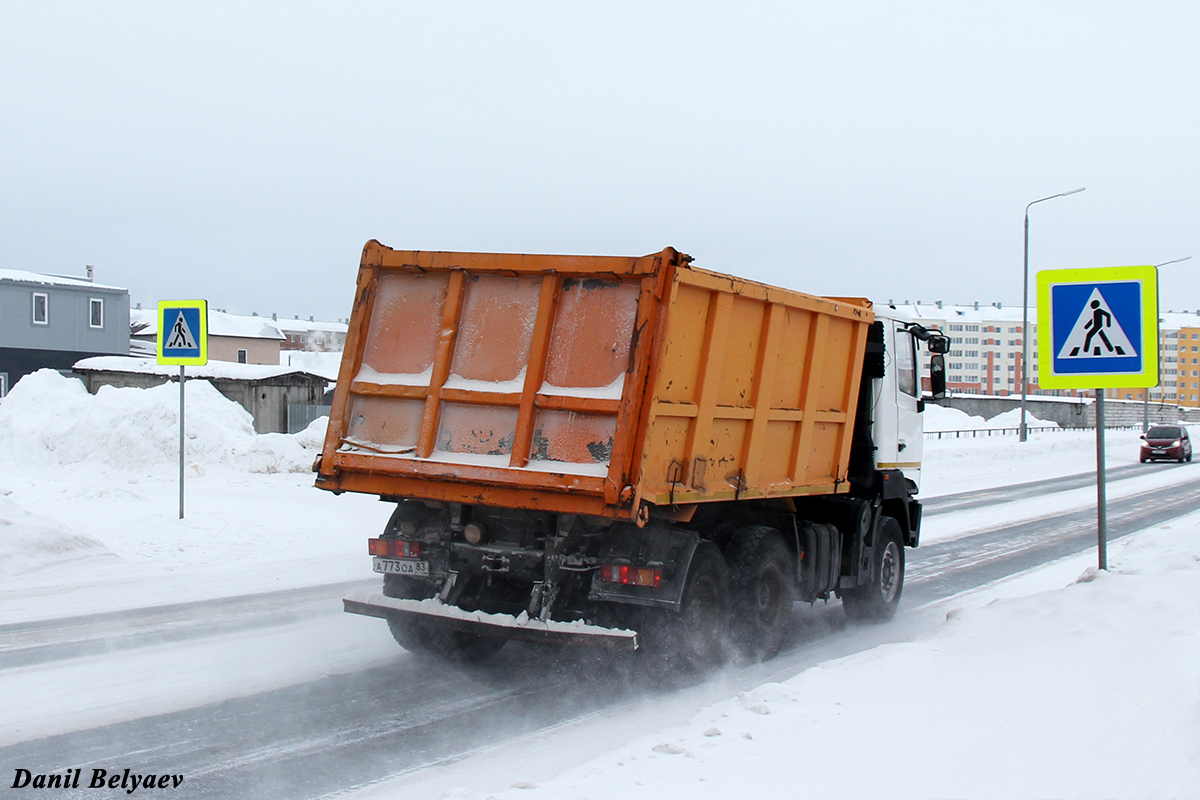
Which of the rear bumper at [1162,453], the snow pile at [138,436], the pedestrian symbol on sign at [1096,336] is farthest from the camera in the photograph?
the rear bumper at [1162,453]

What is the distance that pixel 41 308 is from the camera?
47.2m

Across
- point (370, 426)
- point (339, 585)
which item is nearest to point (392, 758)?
point (370, 426)

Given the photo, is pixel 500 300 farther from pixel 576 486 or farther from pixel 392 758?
pixel 392 758

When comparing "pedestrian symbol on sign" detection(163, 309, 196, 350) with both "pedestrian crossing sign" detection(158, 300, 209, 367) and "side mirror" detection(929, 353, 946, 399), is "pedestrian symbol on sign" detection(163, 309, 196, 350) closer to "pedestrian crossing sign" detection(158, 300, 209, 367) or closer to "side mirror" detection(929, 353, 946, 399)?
"pedestrian crossing sign" detection(158, 300, 209, 367)

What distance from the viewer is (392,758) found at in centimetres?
516

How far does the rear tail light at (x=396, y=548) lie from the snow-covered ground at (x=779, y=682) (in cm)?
83

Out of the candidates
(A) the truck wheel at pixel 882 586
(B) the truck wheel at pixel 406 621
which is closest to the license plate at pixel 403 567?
(B) the truck wheel at pixel 406 621

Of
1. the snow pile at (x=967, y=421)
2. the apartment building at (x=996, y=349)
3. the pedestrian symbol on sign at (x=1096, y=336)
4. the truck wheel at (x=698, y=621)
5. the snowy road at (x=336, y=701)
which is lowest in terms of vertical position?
the snowy road at (x=336, y=701)

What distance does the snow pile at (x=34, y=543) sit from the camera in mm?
10234

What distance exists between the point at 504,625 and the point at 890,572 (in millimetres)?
4667

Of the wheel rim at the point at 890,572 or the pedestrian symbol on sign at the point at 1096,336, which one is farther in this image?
the wheel rim at the point at 890,572

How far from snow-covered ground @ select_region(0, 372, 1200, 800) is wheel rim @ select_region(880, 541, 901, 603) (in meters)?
0.51

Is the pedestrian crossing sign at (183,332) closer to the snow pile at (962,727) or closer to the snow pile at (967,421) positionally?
the snow pile at (962,727)

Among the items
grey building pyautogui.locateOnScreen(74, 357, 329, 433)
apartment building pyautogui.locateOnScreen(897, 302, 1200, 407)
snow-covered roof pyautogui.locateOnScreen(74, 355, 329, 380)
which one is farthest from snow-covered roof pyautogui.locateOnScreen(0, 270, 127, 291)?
apartment building pyautogui.locateOnScreen(897, 302, 1200, 407)
